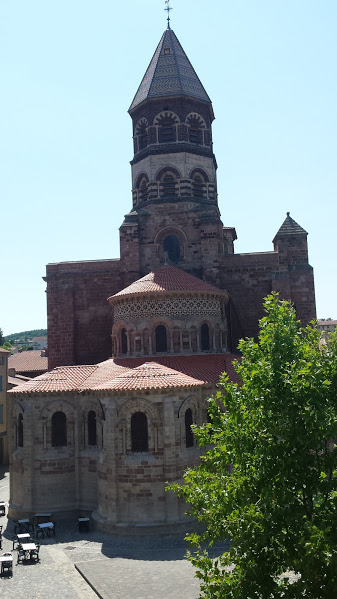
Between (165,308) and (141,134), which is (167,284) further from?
(141,134)

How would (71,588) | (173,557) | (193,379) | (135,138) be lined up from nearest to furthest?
(71,588)
(173,557)
(193,379)
(135,138)

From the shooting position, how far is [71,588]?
1598 cm

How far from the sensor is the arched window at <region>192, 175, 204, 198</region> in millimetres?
34562

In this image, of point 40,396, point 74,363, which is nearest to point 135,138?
point 74,363

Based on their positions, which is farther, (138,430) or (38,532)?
(138,430)

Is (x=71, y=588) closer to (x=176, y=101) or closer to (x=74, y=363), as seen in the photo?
(x=74, y=363)

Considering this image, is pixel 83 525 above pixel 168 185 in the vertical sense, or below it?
below

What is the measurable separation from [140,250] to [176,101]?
10.2 m

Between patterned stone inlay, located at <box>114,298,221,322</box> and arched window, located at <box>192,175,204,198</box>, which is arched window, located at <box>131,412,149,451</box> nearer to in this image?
patterned stone inlay, located at <box>114,298,221,322</box>

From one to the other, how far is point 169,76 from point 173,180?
290 inches

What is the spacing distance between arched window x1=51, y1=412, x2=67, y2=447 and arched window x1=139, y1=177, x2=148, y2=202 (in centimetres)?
1688

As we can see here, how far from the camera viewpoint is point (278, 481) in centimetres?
1003

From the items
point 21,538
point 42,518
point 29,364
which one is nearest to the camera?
point 21,538

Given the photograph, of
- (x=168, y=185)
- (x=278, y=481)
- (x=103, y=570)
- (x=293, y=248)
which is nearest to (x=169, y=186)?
(x=168, y=185)
